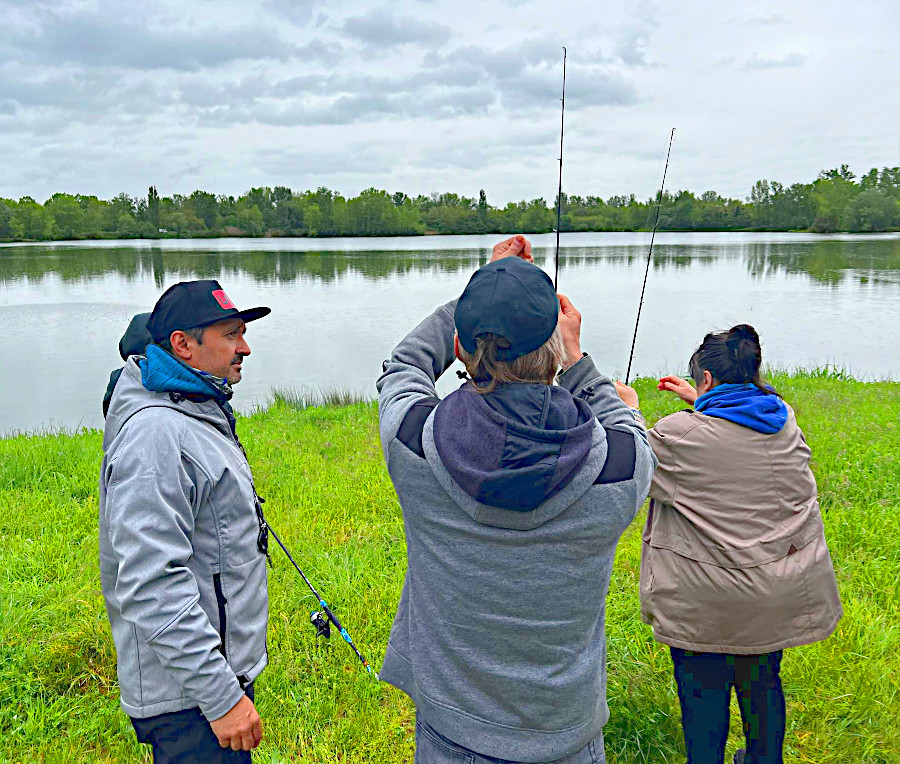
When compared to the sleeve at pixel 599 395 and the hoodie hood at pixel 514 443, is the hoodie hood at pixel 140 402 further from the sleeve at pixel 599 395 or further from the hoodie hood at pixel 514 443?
the sleeve at pixel 599 395

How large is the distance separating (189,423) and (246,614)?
1.90 feet

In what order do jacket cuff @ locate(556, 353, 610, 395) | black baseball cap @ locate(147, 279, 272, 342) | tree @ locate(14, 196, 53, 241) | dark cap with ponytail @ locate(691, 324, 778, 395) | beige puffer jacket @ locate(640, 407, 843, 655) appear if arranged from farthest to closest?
tree @ locate(14, 196, 53, 241) → dark cap with ponytail @ locate(691, 324, 778, 395) → beige puffer jacket @ locate(640, 407, 843, 655) → black baseball cap @ locate(147, 279, 272, 342) → jacket cuff @ locate(556, 353, 610, 395)

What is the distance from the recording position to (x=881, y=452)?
20.3 feet

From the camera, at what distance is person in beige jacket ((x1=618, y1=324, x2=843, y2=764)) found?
88.2 inches

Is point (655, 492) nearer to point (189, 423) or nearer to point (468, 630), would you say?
point (468, 630)

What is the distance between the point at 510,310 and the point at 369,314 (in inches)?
851

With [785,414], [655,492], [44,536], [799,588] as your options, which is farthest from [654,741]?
[44,536]

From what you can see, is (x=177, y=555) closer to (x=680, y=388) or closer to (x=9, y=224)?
(x=680, y=388)

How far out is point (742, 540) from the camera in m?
2.25

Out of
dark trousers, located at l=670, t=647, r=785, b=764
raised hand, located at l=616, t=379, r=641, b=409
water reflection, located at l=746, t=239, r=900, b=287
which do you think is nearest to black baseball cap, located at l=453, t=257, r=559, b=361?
raised hand, located at l=616, t=379, r=641, b=409

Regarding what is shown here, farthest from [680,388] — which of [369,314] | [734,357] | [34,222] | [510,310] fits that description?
[34,222]

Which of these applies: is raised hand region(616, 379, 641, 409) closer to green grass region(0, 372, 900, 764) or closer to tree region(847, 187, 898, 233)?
green grass region(0, 372, 900, 764)

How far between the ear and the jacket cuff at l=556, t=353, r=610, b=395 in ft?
3.67

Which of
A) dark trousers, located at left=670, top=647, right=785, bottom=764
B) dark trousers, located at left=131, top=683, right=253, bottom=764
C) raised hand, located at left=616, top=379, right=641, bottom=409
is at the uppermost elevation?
raised hand, located at left=616, top=379, right=641, bottom=409
